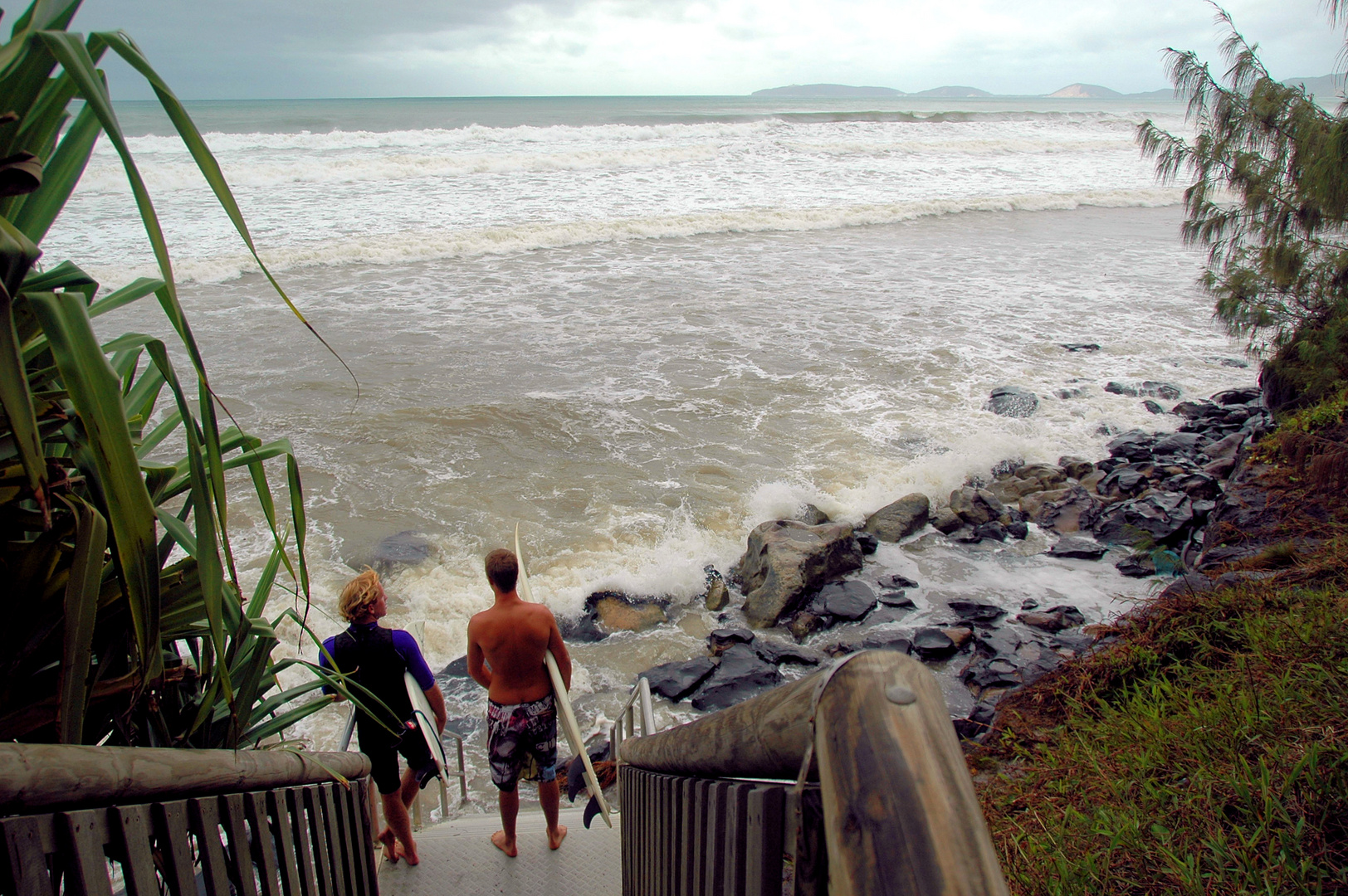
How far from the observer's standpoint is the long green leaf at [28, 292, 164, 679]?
3.27 ft

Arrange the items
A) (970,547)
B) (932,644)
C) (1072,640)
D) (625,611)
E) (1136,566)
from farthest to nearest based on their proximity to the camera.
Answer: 1. (970,547)
2. (1136,566)
3. (625,611)
4. (932,644)
5. (1072,640)

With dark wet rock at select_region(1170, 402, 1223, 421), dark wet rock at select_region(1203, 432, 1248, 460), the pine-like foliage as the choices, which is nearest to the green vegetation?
the pine-like foliage

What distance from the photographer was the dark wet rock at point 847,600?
6.96m

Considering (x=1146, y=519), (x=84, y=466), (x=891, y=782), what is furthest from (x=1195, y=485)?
(x=84, y=466)

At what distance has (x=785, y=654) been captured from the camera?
6.36 metres

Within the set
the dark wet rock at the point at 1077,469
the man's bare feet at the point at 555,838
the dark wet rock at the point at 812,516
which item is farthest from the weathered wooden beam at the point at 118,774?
the dark wet rock at the point at 1077,469

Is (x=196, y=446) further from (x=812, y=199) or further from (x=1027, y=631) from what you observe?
(x=812, y=199)

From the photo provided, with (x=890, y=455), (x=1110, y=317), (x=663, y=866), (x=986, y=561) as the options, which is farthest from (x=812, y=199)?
(x=663, y=866)

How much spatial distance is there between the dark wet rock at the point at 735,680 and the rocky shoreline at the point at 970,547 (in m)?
0.01

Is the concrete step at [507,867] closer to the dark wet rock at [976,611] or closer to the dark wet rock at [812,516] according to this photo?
the dark wet rock at [976,611]

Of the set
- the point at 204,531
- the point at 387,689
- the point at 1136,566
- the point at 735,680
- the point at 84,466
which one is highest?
the point at 84,466

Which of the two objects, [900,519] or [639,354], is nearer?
[900,519]

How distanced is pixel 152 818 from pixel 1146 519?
8.87 meters

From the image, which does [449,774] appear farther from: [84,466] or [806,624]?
[84,466]
